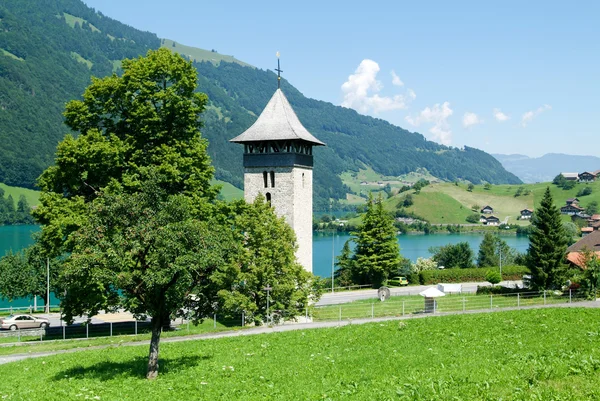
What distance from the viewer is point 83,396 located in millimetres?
16375

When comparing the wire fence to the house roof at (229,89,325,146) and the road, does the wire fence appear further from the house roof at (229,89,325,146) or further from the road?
the house roof at (229,89,325,146)

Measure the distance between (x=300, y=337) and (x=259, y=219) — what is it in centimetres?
1254

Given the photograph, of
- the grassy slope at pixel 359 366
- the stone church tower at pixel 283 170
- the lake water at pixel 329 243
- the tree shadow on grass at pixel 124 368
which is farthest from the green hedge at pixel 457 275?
the tree shadow on grass at pixel 124 368

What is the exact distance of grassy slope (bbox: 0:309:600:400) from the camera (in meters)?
14.5

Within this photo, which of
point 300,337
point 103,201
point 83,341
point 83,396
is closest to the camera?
point 83,396

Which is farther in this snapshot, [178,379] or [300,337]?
[300,337]

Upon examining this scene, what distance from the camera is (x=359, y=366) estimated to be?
18094 mm

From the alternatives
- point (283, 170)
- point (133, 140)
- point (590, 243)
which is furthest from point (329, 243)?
point (133, 140)

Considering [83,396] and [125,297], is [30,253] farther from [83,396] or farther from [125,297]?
[83,396]

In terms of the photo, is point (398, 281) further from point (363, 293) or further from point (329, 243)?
point (329, 243)

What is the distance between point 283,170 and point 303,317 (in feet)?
38.2

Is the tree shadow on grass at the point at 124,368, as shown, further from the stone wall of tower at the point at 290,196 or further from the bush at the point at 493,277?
the bush at the point at 493,277

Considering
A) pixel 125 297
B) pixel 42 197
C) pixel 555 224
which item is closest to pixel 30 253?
pixel 42 197

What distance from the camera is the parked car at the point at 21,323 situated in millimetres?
40719
